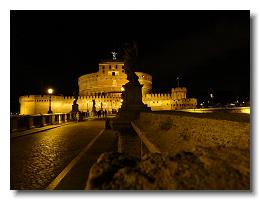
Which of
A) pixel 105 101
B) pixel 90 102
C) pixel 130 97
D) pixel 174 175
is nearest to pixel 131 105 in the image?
pixel 130 97

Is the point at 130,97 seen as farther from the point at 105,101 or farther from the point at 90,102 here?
the point at 90,102

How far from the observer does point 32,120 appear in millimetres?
Answer: 16047

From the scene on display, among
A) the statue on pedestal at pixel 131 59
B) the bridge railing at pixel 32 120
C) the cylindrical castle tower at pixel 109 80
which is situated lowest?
the bridge railing at pixel 32 120

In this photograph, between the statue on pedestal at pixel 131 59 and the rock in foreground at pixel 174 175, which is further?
the statue on pedestal at pixel 131 59

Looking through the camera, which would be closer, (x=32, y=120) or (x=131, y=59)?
(x=131, y=59)

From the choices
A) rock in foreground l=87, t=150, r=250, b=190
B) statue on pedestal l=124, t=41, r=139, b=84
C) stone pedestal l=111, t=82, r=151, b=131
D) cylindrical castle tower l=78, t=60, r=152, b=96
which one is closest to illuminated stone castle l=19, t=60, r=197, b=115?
cylindrical castle tower l=78, t=60, r=152, b=96

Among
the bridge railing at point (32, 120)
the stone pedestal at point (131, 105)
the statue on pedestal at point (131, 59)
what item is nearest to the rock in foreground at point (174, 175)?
the stone pedestal at point (131, 105)

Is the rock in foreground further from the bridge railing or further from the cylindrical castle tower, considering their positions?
the cylindrical castle tower

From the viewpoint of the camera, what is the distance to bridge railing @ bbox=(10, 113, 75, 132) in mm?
13453

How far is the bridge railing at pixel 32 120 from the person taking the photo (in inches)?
530

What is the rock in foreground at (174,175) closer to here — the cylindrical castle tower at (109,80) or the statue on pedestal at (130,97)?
the statue on pedestal at (130,97)

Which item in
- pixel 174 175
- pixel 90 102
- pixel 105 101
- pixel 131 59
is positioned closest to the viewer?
pixel 174 175

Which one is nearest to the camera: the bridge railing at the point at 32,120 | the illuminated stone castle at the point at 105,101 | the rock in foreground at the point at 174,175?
the rock in foreground at the point at 174,175
